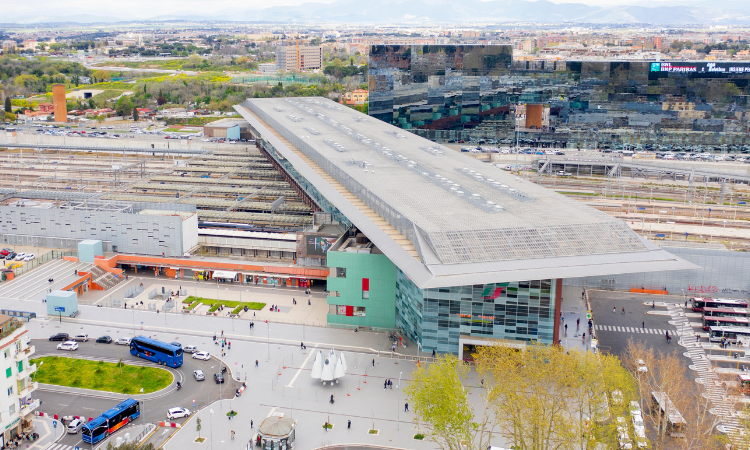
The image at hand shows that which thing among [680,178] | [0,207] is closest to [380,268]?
[0,207]

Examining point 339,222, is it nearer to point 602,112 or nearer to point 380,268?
point 380,268

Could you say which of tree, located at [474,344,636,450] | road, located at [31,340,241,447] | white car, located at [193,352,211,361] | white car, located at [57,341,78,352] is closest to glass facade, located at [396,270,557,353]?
tree, located at [474,344,636,450]

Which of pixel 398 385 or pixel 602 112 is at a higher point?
pixel 602 112

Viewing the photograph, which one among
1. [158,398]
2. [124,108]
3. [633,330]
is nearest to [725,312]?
[633,330]

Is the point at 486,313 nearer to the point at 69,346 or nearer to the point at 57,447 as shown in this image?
the point at 57,447

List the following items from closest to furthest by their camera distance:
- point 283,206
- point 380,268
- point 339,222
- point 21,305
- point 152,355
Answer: point 152,355, point 380,268, point 21,305, point 339,222, point 283,206
